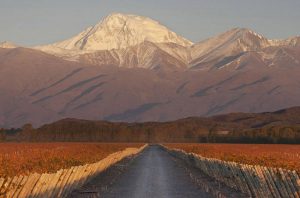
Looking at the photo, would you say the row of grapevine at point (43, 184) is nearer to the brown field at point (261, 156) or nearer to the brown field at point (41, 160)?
the brown field at point (41, 160)

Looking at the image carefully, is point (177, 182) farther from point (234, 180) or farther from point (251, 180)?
point (251, 180)

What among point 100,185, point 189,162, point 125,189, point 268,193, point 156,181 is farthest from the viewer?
point 189,162

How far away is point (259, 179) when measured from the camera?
29.7 metres

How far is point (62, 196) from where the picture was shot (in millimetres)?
31266

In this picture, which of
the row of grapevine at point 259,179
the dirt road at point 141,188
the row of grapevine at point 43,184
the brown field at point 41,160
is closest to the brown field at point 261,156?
the row of grapevine at point 259,179

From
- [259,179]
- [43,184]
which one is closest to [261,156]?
[259,179]

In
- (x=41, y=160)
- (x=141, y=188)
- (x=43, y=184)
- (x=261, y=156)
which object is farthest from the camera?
(x=261, y=156)

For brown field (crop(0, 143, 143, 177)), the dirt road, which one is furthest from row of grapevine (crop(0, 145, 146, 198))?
the dirt road

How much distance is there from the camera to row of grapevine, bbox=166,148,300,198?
80.0 ft

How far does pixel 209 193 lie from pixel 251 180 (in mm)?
4502

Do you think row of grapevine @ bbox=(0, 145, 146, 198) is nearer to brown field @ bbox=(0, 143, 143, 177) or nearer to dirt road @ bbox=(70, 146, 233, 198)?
brown field @ bbox=(0, 143, 143, 177)

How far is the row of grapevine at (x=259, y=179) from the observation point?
80.0 feet

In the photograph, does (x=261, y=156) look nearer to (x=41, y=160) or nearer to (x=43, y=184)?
(x=41, y=160)

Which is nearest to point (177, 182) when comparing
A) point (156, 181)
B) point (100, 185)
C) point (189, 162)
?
point (156, 181)
